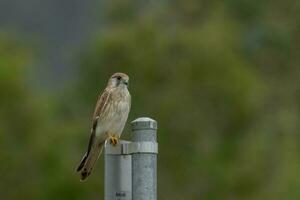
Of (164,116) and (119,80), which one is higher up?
(164,116)

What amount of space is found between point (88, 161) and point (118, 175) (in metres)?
1.28

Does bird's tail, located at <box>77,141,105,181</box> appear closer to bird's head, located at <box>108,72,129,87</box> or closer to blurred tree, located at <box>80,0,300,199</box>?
bird's head, located at <box>108,72,129,87</box>

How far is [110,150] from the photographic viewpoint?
5.64m

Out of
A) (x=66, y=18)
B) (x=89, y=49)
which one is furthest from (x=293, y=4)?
(x=66, y=18)

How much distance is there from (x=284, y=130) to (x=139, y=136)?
74.7ft

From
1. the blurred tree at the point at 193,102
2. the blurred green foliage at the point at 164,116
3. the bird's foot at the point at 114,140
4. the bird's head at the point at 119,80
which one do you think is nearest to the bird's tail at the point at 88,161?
the bird's foot at the point at 114,140

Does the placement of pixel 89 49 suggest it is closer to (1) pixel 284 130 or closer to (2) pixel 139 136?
(1) pixel 284 130

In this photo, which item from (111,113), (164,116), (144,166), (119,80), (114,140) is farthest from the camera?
(164,116)

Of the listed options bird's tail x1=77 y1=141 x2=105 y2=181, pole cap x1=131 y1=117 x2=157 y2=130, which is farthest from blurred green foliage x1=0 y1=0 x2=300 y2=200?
pole cap x1=131 y1=117 x2=157 y2=130

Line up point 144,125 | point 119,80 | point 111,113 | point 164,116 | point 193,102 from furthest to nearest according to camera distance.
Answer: point 193,102, point 164,116, point 119,80, point 111,113, point 144,125

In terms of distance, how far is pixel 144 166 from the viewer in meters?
5.54

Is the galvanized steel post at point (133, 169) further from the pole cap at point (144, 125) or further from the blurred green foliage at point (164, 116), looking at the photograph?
the blurred green foliage at point (164, 116)

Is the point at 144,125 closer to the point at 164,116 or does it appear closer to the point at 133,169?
the point at 133,169

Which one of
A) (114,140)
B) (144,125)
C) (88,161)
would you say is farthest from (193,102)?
(144,125)
